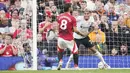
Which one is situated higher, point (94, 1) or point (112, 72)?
point (94, 1)

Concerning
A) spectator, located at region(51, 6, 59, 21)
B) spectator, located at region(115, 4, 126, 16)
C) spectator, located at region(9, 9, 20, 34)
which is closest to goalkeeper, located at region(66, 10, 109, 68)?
spectator, located at region(51, 6, 59, 21)

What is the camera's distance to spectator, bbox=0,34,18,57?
15.1 meters

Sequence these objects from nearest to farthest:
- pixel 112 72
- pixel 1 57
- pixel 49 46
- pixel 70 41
Result: 1. pixel 112 72
2. pixel 70 41
3. pixel 1 57
4. pixel 49 46

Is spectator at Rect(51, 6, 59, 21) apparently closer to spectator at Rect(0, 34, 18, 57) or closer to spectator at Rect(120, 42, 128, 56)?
spectator at Rect(0, 34, 18, 57)

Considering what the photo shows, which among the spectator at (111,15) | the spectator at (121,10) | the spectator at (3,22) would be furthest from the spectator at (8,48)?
the spectator at (121,10)

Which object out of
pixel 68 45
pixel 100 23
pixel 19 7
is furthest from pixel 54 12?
pixel 68 45

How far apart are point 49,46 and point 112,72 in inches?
162

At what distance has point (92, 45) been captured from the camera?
15125 mm

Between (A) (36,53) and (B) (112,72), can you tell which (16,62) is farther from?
(B) (112,72)

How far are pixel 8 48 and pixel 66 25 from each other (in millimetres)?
2633

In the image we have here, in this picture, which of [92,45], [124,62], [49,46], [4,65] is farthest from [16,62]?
[124,62]

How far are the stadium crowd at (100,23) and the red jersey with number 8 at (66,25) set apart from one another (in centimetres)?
217

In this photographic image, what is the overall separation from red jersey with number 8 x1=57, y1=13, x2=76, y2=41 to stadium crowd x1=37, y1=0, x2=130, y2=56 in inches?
85.4

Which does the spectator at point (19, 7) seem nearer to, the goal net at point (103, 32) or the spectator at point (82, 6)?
the goal net at point (103, 32)
